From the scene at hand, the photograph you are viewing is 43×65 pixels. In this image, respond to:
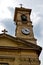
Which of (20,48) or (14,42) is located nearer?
(20,48)

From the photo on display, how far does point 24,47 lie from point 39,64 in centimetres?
244

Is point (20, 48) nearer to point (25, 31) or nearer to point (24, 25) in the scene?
point (25, 31)

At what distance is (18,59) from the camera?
2338 centimetres

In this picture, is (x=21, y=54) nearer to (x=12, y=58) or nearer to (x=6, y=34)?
(x=12, y=58)

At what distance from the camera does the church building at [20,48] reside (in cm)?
2319

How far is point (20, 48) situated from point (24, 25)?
5051 millimetres

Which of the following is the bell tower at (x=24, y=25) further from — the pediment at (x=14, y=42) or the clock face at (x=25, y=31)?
the pediment at (x=14, y=42)

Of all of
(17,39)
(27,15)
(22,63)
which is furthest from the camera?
(27,15)

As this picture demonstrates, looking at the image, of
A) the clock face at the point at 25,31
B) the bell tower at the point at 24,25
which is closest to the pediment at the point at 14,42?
the bell tower at the point at 24,25

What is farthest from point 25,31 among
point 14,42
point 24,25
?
point 14,42

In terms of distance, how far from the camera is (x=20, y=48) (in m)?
24.1

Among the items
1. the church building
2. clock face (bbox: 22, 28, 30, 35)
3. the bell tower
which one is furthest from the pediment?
clock face (bbox: 22, 28, 30, 35)

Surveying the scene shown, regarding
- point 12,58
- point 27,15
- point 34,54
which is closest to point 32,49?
point 34,54

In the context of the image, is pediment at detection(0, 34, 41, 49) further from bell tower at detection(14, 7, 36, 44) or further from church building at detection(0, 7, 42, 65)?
bell tower at detection(14, 7, 36, 44)
